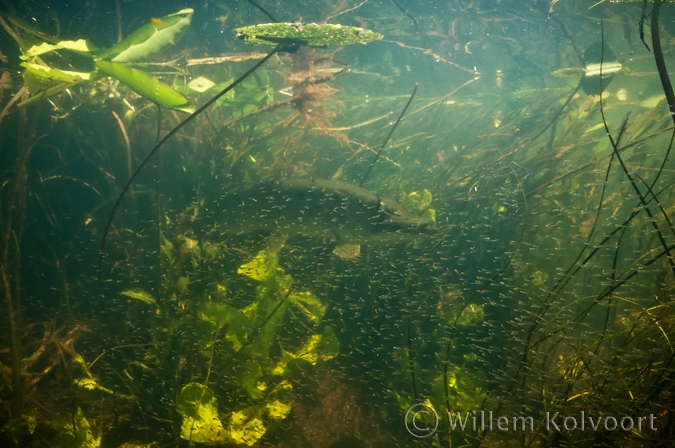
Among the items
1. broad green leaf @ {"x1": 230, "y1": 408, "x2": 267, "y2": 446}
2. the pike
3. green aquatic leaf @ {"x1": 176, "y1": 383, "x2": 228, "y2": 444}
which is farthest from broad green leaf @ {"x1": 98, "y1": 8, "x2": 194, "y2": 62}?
broad green leaf @ {"x1": 230, "y1": 408, "x2": 267, "y2": 446}

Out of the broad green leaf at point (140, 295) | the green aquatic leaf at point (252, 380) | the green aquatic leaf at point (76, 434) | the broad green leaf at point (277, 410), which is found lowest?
the green aquatic leaf at point (76, 434)

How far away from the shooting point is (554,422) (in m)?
2.84

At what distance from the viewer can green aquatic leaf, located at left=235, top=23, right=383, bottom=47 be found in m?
3.88

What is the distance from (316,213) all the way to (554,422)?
297cm

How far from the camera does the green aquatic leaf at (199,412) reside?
3.37m

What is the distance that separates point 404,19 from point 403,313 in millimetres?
10670

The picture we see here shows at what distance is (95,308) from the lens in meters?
5.45

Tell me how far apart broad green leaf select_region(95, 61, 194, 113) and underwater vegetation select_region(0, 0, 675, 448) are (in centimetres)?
2

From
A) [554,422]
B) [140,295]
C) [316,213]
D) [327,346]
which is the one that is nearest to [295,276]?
[316,213]

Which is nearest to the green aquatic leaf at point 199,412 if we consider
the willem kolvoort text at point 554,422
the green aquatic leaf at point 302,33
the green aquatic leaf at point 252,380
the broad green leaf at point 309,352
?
the green aquatic leaf at point 252,380

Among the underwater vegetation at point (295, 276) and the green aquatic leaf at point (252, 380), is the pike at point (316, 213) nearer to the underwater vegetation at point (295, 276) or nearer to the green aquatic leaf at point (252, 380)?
the underwater vegetation at point (295, 276)

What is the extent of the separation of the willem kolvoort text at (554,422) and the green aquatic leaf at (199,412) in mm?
2173

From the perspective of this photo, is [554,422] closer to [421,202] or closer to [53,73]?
[421,202]

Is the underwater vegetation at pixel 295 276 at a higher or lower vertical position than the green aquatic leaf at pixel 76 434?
higher
